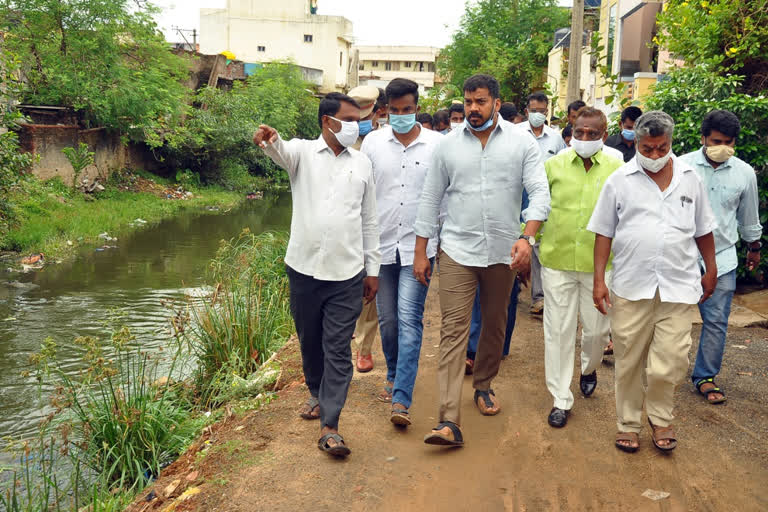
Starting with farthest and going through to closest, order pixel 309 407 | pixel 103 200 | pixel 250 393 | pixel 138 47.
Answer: pixel 138 47, pixel 103 200, pixel 250 393, pixel 309 407

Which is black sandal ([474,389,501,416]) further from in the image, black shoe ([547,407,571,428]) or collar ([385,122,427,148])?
collar ([385,122,427,148])

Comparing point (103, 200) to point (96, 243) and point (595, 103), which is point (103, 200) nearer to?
point (96, 243)

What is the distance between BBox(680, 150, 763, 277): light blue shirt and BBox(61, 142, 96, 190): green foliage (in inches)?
659

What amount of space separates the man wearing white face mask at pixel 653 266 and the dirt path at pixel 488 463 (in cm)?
33

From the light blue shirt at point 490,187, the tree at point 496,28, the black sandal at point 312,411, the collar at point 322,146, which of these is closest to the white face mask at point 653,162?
the light blue shirt at point 490,187

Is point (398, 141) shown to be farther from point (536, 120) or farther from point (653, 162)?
point (536, 120)

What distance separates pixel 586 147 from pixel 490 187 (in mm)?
929

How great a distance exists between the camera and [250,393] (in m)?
6.18

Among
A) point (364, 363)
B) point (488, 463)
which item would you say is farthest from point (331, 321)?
point (364, 363)

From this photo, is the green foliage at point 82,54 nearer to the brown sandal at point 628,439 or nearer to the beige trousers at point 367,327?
the beige trousers at point 367,327

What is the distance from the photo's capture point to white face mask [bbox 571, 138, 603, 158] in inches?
208

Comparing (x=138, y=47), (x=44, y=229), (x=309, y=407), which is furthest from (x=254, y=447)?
(x=138, y=47)

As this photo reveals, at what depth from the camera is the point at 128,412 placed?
17.2 feet

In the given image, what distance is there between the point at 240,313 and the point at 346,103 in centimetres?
317
